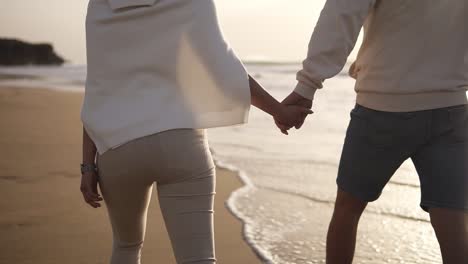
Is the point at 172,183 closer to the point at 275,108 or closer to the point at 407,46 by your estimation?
the point at 275,108

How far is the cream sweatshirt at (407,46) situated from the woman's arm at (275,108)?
0.27m

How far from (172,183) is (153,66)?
0.37m

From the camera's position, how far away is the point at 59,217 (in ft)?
14.1

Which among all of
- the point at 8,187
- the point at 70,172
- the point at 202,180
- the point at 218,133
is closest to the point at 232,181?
the point at 70,172

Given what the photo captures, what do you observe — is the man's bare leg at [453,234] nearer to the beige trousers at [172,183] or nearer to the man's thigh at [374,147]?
the man's thigh at [374,147]

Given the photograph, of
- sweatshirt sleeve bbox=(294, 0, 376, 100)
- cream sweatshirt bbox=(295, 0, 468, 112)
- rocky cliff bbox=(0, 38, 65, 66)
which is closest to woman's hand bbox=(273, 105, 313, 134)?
sweatshirt sleeve bbox=(294, 0, 376, 100)

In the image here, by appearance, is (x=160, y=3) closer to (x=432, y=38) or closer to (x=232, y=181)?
(x=432, y=38)

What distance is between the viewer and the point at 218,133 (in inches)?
324

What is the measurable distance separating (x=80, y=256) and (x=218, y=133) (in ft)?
15.4

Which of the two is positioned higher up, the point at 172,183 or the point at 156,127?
the point at 156,127

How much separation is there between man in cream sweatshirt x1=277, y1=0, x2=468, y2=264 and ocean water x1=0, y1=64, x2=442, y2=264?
1.27 metres

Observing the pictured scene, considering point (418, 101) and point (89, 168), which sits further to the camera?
point (418, 101)

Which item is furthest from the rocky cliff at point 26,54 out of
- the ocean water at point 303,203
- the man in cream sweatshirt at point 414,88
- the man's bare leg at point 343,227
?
the man in cream sweatshirt at point 414,88

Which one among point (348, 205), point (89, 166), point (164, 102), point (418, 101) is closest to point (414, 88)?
point (418, 101)
